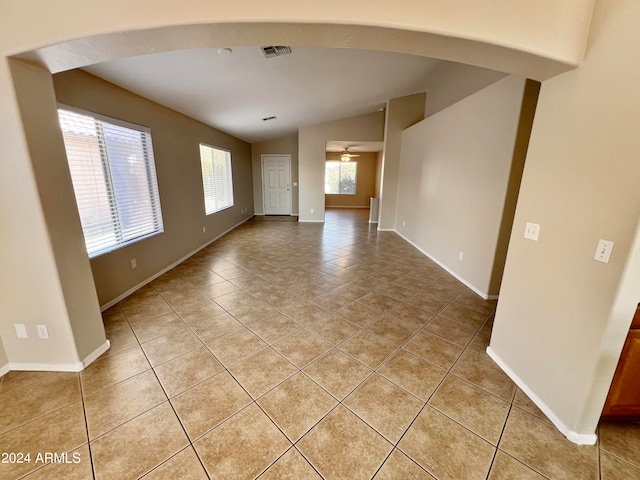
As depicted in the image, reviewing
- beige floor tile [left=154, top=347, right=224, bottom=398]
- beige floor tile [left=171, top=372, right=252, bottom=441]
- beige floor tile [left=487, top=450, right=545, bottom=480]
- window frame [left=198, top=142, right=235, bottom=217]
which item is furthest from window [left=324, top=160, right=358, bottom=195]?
beige floor tile [left=487, top=450, right=545, bottom=480]

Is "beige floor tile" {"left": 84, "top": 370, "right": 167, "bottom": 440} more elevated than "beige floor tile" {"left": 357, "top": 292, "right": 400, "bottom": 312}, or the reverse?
"beige floor tile" {"left": 357, "top": 292, "right": 400, "bottom": 312}

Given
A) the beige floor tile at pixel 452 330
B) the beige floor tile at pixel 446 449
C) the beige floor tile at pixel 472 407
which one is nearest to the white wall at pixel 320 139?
the beige floor tile at pixel 452 330

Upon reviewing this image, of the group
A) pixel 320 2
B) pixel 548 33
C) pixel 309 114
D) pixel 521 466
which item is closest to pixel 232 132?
pixel 309 114

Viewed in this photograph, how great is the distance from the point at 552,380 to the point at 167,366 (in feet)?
8.82

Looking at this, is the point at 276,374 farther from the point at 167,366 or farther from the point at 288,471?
the point at 167,366

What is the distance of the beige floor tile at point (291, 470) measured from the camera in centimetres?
124

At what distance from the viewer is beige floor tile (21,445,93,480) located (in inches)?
48.6

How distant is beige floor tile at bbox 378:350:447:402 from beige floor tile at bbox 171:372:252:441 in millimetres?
1062

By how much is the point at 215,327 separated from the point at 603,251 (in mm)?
2872

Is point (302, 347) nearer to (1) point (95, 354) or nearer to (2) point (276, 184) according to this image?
(1) point (95, 354)

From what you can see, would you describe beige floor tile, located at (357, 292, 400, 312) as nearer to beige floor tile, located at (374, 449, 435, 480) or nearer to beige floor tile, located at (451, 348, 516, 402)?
beige floor tile, located at (451, 348, 516, 402)

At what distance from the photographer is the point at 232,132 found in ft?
20.2

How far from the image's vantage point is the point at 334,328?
2.48m

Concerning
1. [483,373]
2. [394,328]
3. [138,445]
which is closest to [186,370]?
[138,445]
